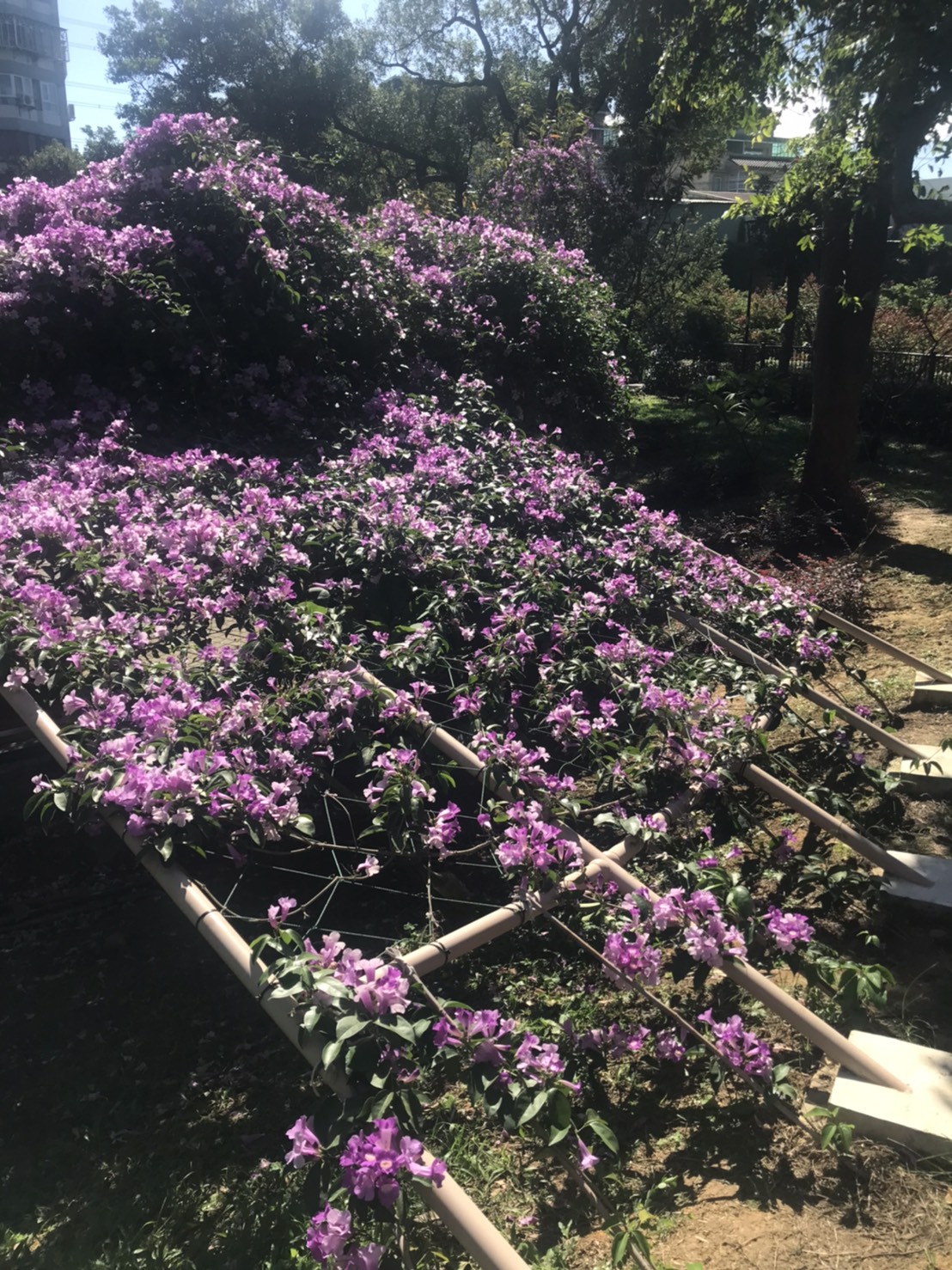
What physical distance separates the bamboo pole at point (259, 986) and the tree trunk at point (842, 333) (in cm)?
647

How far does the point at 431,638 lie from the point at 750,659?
4.23 feet

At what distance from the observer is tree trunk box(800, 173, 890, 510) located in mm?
7070

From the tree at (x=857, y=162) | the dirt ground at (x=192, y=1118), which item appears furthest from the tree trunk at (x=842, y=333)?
the dirt ground at (x=192, y=1118)

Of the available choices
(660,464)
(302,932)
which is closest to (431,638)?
(302,932)

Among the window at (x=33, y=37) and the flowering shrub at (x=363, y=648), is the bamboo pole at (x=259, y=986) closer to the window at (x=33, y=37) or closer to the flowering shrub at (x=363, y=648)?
the flowering shrub at (x=363, y=648)

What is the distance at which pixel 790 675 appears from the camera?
3.36 metres

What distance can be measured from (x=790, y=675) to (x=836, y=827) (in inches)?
25.3

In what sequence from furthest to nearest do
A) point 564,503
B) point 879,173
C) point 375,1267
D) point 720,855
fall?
point 879,173 < point 564,503 < point 720,855 < point 375,1267

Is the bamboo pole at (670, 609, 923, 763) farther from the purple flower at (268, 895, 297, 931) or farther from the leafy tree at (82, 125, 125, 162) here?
the leafy tree at (82, 125, 125, 162)

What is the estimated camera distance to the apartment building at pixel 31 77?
35.7 meters

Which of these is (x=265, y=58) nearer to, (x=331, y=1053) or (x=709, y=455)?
(x=709, y=455)

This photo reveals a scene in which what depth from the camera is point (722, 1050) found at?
2.21 meters

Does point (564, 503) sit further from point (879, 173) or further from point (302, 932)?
point (879, 173)

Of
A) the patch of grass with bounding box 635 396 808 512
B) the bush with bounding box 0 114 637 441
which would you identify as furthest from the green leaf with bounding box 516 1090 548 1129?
the patch of grass with bounding box 635 396 808 512
